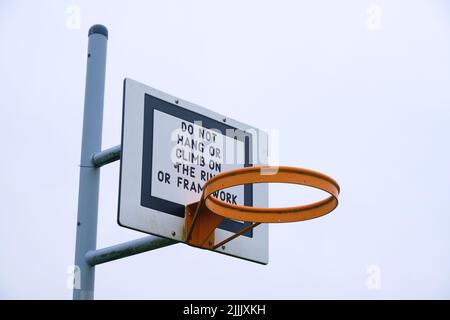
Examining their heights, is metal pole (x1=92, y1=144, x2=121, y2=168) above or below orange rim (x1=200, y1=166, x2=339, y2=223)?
above

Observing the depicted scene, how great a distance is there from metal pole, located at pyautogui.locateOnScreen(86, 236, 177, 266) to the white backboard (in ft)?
0.14

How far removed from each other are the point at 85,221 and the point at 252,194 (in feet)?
3.10

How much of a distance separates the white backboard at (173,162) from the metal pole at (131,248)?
44mm

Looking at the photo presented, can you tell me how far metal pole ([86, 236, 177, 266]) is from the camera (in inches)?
153

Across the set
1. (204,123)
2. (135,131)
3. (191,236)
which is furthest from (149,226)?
(204,123)

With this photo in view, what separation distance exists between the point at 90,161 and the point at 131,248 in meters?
0.62

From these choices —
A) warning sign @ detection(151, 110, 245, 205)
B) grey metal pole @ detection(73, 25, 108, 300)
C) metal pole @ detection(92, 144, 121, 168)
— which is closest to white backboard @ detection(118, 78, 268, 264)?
warning sign @ detection(151, 110, 245, 205)

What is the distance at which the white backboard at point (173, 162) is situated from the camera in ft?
12.8

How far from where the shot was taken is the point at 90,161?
14.1 ft

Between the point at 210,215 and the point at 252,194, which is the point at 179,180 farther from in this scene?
the point at 252,194

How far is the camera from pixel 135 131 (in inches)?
157

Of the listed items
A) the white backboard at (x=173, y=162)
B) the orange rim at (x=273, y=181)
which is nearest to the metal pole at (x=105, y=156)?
the white backboard at (x=173, y=162)

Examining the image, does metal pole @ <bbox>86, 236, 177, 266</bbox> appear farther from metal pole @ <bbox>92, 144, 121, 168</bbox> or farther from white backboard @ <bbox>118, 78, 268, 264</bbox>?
metal pole @ <bbox>92, 144, 121, 168</bbox>

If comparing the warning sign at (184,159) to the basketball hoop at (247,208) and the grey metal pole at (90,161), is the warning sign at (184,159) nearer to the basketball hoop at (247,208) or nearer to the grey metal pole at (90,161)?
the basketball hoop at (247,208)
